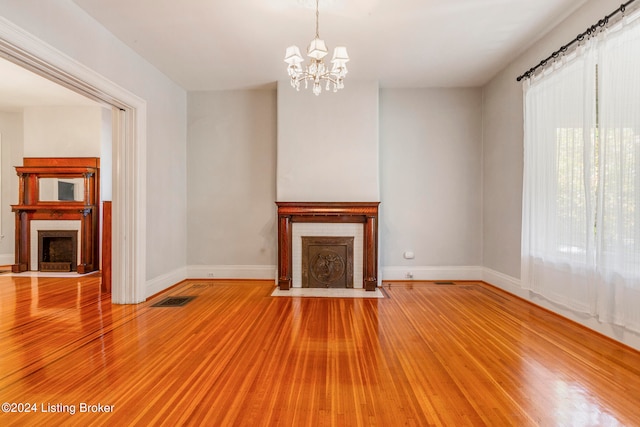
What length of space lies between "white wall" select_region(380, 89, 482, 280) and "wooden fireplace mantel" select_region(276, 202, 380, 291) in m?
0.57

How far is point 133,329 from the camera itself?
293cm

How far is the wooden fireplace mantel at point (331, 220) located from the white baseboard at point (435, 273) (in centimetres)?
63

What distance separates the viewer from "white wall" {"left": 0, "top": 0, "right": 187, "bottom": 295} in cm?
263

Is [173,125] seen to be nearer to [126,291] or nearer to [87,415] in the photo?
[126,291]

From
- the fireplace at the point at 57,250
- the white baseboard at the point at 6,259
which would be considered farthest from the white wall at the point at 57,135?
the white baseboard at the point at 6,259

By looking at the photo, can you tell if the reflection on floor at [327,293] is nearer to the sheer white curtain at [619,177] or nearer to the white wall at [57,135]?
the sheer white curtain at [619,177]

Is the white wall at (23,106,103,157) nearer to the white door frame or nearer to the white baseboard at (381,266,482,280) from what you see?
the white door frame

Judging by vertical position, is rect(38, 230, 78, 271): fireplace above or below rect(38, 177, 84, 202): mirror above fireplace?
below

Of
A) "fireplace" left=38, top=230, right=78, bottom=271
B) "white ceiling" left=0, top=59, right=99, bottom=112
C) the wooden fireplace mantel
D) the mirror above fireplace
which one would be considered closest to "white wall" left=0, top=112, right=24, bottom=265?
"white ceiling" left=0, top=59, right=99, bottom=112

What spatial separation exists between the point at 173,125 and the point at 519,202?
16.1 feet

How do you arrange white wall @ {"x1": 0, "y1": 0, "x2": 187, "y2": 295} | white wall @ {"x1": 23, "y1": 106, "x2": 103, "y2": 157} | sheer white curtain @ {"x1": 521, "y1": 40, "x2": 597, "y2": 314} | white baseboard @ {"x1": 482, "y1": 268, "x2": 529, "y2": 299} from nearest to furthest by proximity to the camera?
1. white wall @ {"x1": 0, "y1": 0, "x2": 187, "y2": 295}
2. sheer white curtain @ {"x1": 521, "y1": 40, "x2": 597, "y2": 314}
3. white baseboard @ {"x1": 482, "y1": 268, "x2": 529, "y2": 299}
4. white wall @ {"x1": 23, "y1": 106, "x2": 103, "y2": 157}

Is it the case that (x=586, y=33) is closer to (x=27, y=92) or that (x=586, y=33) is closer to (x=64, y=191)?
(x=27, y=92)

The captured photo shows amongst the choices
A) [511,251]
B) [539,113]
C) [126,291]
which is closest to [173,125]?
[126,291]

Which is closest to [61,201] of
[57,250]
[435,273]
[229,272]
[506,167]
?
[57,250]
